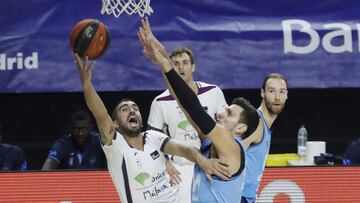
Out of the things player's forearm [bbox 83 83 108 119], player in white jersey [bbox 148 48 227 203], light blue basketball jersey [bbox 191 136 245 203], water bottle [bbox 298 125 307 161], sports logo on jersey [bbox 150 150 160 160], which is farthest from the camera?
water bottle [bbox 298 125 307 161]

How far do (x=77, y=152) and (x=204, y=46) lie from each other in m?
1.76

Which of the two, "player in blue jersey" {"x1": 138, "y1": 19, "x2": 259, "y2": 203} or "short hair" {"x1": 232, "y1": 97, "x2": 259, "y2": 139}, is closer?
"player in blue jersey" {"x1": 138, "y1": 19, "x2": 259, "y2": 203}

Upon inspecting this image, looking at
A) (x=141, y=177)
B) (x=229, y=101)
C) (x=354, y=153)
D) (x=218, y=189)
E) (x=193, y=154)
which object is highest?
(x=193, y=154)

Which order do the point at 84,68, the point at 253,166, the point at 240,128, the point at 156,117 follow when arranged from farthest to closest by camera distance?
the point at 156,117 → the point at 253,166 → the point at 84,68 → the point at 240,128

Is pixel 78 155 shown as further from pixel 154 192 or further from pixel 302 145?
pixel 302 145

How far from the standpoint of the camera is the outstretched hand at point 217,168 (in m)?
6.63

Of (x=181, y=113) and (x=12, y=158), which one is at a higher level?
(x=181, y=113)

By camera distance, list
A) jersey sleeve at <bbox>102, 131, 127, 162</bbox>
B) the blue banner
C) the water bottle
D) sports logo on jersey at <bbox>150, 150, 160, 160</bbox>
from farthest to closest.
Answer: the blue banner → the water bottle → sports logo on jersey at <bbox>150, 150, 160, 160</bbox> → jersey sleeve at <bbox>102, 131, 127, 162</bbox>

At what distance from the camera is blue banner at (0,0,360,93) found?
10844mm

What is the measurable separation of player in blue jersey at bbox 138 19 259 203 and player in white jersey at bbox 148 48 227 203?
2.90 meters

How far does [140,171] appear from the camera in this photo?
8.46 meters

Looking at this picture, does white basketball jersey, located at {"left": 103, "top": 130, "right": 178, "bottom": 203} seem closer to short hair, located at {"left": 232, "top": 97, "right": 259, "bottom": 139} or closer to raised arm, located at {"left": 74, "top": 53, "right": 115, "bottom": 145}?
raised arm, located at {"left": 74, "top": 53, "right": 115, "bottom": 145}

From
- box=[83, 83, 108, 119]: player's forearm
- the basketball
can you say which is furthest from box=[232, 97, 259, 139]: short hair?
the basketball

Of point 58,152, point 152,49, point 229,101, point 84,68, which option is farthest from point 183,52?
point 152,49
